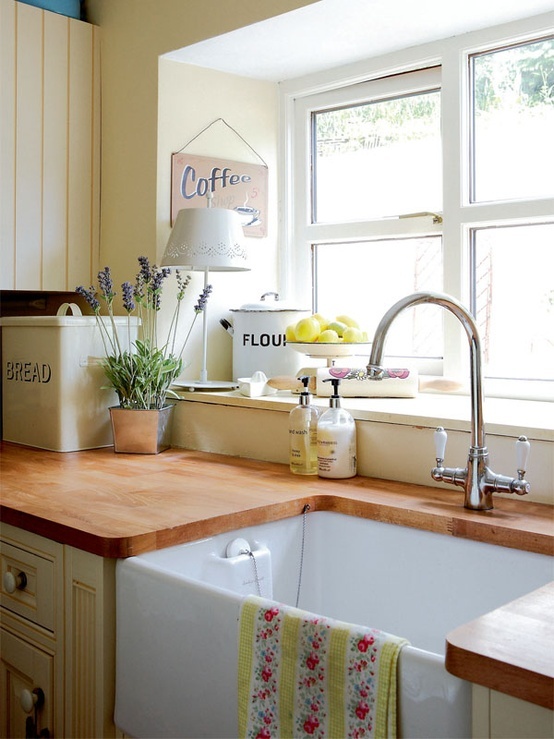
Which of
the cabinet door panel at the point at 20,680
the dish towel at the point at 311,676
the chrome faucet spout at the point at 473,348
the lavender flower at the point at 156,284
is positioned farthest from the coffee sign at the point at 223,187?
the dish towel at the point at 311,676

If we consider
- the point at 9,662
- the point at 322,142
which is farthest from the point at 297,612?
the point at 322,142

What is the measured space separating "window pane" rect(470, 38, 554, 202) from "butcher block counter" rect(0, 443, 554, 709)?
79cm

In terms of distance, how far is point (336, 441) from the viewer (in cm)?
177

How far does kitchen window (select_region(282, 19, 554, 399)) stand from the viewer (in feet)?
6.54

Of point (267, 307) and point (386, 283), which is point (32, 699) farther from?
point (386, 283)

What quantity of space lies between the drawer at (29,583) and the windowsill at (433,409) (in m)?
0.68

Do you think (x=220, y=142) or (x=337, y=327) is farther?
(x=220, y=142)

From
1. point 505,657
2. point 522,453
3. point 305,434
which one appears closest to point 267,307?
point 305,434

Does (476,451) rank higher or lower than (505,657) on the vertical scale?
higher

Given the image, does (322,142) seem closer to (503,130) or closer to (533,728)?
(503,130)

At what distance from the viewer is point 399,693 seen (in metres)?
1.00

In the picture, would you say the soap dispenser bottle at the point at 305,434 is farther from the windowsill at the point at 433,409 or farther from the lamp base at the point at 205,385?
the lamp base at the point at 205,385

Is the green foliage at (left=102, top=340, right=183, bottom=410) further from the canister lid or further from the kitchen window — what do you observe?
the kitchen window

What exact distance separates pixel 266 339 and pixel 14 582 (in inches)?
38.5
